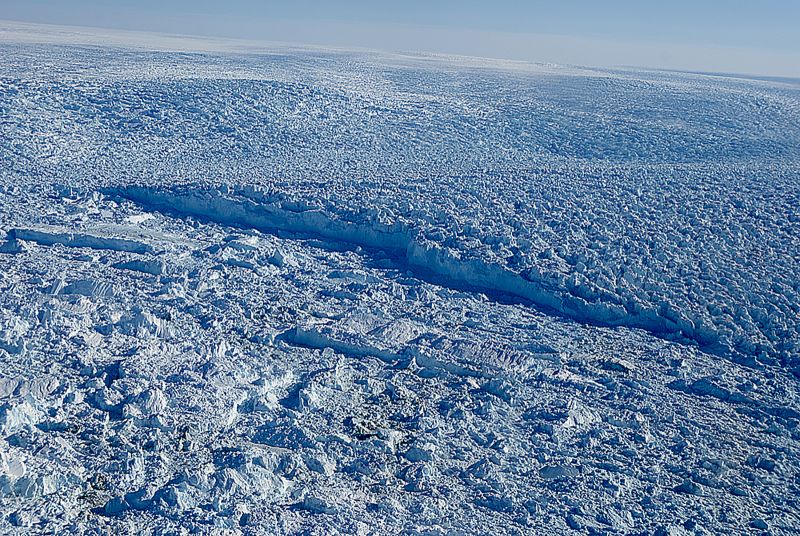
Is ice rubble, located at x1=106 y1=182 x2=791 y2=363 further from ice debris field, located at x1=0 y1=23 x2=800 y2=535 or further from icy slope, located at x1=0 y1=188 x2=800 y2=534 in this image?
icy slope, located at x1=0 y1=188 x2=800 y2=534

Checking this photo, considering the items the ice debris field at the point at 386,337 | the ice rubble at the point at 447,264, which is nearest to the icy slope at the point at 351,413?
the ice debris field at the point at 386,337

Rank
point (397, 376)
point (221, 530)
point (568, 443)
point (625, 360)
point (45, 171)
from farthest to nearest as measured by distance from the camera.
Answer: point (45, 171), point (625, 360), point (397, 376), point (568, 443), point (221, 530)

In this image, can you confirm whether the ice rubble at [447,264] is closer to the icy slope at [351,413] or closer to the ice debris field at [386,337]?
the ice debris field at [386,337]

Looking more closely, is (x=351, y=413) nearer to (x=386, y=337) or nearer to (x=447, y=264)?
(x=386, y=337)

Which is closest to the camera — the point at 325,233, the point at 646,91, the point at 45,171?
the point at 325,233

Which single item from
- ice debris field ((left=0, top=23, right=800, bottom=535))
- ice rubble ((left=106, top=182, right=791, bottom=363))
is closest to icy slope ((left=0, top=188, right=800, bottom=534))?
ice debris field ((left=0, top=23, right=800, bottom=535))

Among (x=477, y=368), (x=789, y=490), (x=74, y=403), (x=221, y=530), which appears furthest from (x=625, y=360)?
(x=74, y=403)

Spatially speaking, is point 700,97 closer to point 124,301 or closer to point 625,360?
point 625,360

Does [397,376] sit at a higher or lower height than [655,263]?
lower
